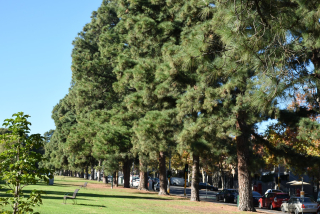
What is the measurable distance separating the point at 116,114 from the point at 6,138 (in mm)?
28379

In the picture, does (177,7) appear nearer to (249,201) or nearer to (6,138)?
(249,201)

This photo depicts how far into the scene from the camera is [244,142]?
22.5 metres

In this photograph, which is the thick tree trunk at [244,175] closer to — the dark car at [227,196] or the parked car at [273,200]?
the parked car at [273,200]

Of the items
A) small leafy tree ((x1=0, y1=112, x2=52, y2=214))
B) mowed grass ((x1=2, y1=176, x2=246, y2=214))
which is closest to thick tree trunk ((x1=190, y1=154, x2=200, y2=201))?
mowed grass ((x1=2, y1=176, x2=246, y2=214))

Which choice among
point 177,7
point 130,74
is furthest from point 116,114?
point 177,7

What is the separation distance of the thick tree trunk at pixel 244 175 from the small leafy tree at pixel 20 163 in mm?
15979

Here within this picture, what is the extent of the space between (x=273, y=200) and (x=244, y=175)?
12.0m

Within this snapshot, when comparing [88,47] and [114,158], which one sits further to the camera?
[88,47]

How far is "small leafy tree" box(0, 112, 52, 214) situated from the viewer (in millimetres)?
7424

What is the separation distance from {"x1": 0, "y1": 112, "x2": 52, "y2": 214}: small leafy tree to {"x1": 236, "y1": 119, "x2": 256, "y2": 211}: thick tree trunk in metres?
16.0

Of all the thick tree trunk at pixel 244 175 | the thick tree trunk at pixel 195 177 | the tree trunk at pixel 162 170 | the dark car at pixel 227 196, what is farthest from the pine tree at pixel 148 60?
the dark car at pixel 227 196

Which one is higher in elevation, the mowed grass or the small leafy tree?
the small leafy tree

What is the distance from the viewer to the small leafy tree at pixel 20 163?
742 cm

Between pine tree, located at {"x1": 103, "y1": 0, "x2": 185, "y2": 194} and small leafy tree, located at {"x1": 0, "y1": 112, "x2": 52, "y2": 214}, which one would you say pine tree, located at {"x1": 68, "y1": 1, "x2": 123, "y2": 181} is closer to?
pine tree, located at {"x1": 103, "y1": 0, "x2": 185, "y2": 194}
